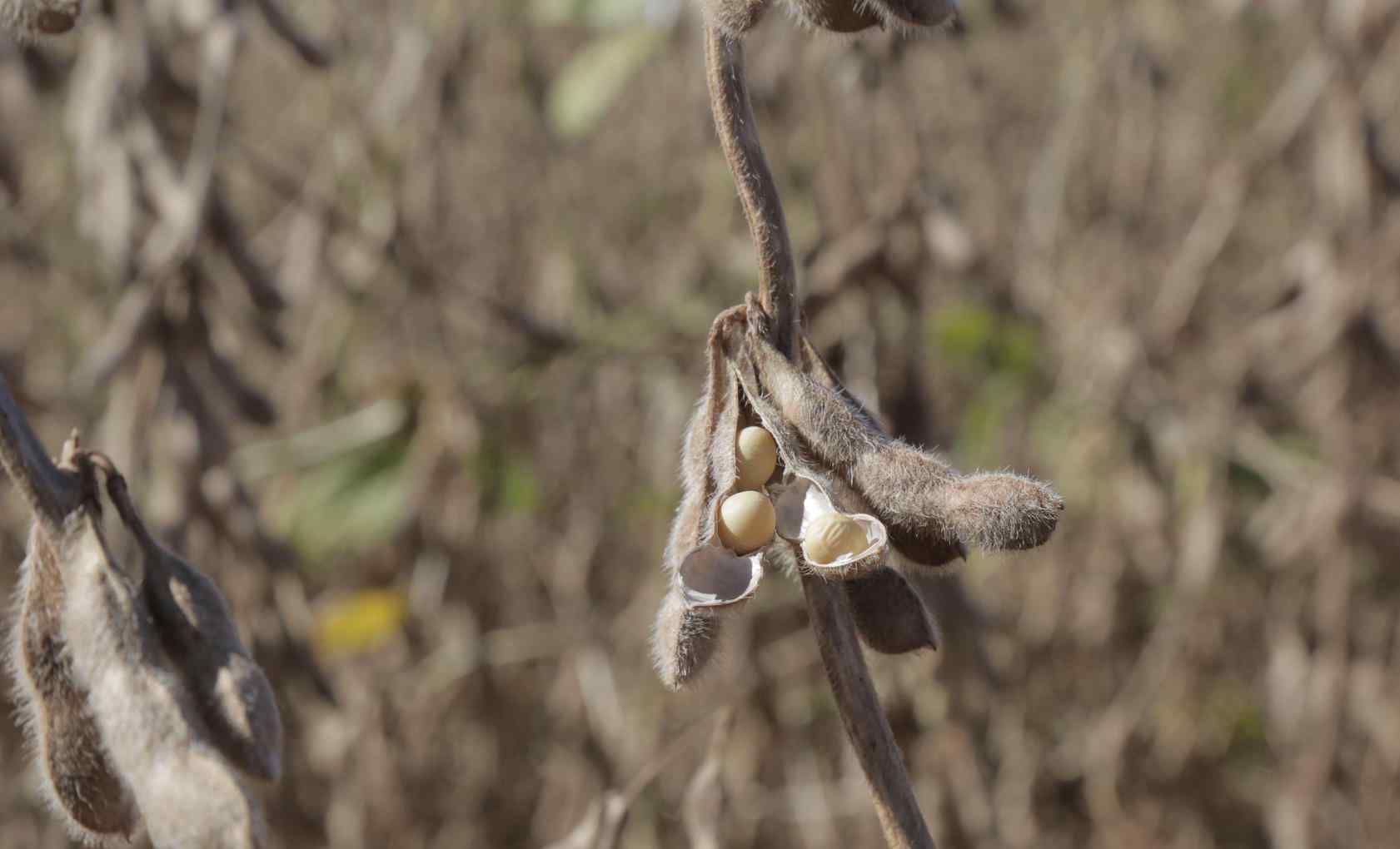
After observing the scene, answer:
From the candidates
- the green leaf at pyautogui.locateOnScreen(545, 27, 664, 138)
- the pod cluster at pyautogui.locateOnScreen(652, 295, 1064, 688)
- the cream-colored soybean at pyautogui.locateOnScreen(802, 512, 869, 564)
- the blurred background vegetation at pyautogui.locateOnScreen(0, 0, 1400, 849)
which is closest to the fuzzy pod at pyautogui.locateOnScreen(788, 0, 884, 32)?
the pod cluster at pyautogui.locateOnScreen(652, 295, 1064, 688)

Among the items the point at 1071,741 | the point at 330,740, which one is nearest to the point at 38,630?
the point at 330,740

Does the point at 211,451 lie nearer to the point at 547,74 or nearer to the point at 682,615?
the point at 682,615

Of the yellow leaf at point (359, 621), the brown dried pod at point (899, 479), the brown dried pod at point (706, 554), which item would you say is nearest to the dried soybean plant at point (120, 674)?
the brown dried pod at point (706, 554)

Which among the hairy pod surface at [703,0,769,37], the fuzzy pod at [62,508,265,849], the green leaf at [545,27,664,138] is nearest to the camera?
the hairy pod surface at [703,0,769,37]

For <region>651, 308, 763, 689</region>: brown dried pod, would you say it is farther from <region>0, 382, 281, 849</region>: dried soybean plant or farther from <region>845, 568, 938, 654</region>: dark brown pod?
<region>0, 382, 281, 849</region>: dried soybean plant

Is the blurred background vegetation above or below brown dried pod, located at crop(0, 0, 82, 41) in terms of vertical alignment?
below

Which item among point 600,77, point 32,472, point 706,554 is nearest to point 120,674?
point 32,472

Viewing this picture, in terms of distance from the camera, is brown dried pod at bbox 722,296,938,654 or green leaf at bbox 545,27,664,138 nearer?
brown dried pod at bbox 722,296,938,654

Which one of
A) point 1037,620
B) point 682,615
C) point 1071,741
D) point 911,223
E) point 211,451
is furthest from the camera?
point 1037,620

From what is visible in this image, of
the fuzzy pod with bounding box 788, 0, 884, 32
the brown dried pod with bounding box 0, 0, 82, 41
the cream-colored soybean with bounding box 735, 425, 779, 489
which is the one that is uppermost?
the brown dried pod with bounding box 0, 0, 82, 41
